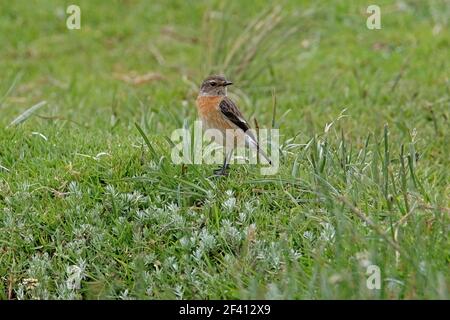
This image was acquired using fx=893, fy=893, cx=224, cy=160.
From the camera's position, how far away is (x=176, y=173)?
6188 millimetres

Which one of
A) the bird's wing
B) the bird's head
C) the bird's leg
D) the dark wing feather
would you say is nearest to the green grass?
the bird's leg

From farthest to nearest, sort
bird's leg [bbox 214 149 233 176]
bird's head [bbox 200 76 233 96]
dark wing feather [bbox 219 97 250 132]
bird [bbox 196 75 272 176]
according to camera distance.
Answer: bird's head [bbox 200 76 233 96], dark wing feather [bbox 219 97 250 132], bird [bbox 196 75 272 176], bird's leg [bbox 214 149 233 176]

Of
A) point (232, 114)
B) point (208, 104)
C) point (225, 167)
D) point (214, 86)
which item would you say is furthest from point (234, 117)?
point (225, 167)

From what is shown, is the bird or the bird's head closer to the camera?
the bird

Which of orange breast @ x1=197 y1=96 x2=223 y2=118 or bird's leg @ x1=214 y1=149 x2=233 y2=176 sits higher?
orange breast @ x1=197 y1=96 x2=223 y2=118

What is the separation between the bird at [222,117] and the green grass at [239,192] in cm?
33

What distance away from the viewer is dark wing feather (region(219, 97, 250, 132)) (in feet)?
22.9

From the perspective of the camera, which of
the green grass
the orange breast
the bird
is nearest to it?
the green grass

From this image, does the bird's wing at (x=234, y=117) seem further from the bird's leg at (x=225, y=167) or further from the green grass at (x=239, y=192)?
the bird's leg at (x=225, y=167)

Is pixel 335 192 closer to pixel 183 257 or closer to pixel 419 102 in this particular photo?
pixel 183 257

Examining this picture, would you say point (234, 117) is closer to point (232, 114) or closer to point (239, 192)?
point (232, 114)

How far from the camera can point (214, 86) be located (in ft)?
24.1

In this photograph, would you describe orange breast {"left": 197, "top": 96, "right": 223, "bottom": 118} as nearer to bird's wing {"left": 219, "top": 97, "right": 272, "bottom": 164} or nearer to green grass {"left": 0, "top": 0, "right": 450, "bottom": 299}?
bird's wing {"left": 219, "top": 97, "right": 272, "bottom": 164}

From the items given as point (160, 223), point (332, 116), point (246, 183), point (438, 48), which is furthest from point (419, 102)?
point (160, 223)
